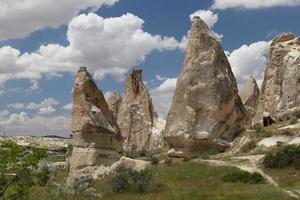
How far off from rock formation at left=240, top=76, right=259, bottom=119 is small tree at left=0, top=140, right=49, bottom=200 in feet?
166

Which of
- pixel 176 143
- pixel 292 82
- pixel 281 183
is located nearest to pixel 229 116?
pixel 176 143

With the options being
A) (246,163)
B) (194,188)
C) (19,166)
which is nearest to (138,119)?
(246,163)

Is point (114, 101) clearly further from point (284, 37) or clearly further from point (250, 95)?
point (284, 37)

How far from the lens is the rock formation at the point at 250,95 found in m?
59.3

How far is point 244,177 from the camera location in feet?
63.9

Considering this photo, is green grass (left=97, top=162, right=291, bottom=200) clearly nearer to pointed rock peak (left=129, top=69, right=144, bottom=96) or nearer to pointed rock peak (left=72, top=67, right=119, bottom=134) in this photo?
pointed rock peak (left=72, top=67, right=119, bottom=134)

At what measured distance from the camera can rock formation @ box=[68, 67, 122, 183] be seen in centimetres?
2258

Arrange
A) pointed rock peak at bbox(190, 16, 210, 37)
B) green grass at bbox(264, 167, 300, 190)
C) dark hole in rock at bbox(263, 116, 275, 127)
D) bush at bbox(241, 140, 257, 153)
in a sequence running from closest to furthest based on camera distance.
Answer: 1. green grass at bbox(264, 167, 300, 190)
2. bush at bbox(241, 140, 257, 153)
3. pointed rock peak at bbox(190, 16, 210, 37)
4. dark hole in rock at bbox(263, 116, 275, 127)

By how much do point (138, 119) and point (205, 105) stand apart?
23.4 metres

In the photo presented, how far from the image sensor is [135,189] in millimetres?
18266

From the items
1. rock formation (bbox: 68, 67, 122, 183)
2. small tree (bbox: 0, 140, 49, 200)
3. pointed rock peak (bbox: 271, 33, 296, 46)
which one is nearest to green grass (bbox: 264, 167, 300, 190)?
rock formation (bbox: 68, 67, 122, 183)

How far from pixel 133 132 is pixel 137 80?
562 cm

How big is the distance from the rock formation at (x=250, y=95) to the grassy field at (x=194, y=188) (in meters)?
36.6

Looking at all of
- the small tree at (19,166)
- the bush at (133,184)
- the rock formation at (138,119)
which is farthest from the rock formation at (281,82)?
the small tree at (19,166)
